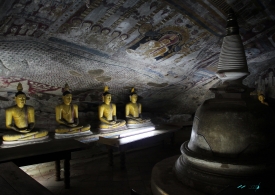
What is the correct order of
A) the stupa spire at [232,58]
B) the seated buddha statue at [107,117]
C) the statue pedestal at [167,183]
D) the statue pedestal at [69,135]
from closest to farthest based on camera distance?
the statue pedestal at [167,183]
the stupa spire at [232,58]
the statue pedestal at [69,135]
the seated buddha statue at [107,117]

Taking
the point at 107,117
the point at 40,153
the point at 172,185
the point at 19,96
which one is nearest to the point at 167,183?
the point at 172,185

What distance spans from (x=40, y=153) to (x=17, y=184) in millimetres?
1110

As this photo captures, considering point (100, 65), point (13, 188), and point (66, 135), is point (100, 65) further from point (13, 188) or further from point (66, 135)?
point (13, 188)

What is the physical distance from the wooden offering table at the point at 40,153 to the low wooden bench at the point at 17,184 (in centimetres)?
55

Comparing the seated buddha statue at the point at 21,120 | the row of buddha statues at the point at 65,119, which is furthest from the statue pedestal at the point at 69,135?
the seated buddha statue at the point at 21,120

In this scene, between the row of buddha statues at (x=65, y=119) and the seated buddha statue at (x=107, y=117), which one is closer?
the row of buddha statues at (x=65, y=119)

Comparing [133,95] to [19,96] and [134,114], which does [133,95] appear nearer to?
[134,114]

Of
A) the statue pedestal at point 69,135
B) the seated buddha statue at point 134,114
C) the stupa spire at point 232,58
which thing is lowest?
the statue pedestal at point 69,135

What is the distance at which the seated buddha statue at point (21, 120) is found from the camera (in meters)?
5.04

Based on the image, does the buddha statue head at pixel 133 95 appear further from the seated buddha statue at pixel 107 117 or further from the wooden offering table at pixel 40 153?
the wooden offering table at pixel 40 153

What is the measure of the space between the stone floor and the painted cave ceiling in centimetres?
227

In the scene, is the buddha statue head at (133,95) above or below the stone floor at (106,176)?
above

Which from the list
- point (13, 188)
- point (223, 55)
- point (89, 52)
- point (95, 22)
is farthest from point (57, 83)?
point (223, 55)

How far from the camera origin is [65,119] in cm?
600
